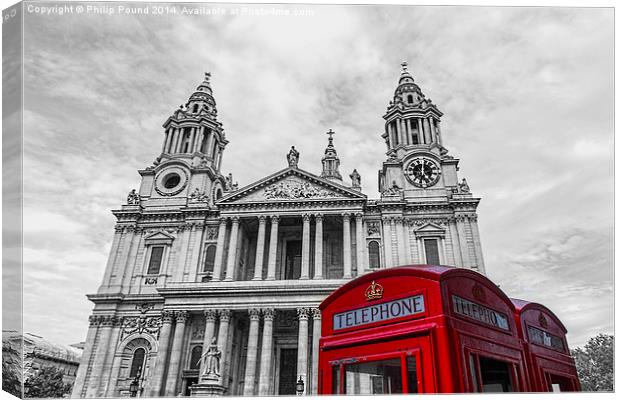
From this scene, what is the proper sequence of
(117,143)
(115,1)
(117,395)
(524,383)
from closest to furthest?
(524,383), (115,1), (117,143), (117,395)

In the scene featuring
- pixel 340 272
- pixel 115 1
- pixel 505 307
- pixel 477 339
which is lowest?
pixel 477 339

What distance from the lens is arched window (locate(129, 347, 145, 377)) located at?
25938 mm

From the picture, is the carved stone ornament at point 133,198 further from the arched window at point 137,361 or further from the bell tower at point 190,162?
the arched window at point 137,361

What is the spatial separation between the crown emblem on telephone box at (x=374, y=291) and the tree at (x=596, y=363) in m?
7.27

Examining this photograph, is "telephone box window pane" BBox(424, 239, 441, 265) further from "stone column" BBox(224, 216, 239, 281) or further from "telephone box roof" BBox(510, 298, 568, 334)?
"telephone box roof" BBox(510, 298, 568, 334)

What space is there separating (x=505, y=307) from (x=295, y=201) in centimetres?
2023

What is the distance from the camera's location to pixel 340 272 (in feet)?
92.1

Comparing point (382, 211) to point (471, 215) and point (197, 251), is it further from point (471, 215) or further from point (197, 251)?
point (197, 251)

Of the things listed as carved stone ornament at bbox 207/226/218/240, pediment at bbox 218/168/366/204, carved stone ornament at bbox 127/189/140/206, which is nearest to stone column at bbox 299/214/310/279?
pediment at bbox 218/168/366/204

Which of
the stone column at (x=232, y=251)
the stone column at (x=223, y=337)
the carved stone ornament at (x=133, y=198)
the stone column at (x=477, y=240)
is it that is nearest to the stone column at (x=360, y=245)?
the stone column at (x=477, y=240)

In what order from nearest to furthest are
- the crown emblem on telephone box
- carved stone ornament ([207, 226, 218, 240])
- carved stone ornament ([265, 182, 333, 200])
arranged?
the crown emblem on telephone box
carved stone ornament ([265, 182, 333, 200])
carved stone ornament ([207, 226, 218, 240])

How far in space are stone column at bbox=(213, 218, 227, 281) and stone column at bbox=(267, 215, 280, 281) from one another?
2.99 metres

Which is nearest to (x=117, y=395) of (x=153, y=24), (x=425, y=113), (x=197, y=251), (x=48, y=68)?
(x=197, y=251)

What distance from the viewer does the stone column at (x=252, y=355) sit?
72.6ft
